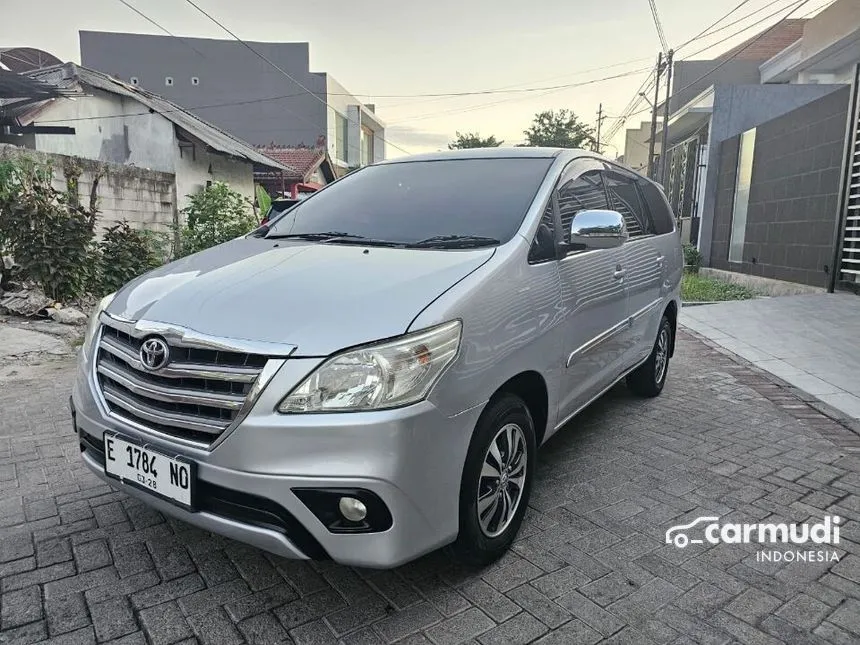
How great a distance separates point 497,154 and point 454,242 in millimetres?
992

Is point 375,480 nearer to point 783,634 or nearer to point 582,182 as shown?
point 783,634

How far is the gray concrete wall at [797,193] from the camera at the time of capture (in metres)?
9.62

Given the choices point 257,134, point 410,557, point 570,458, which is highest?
point 257,134

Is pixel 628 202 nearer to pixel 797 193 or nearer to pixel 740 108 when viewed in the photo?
pixel 797 193

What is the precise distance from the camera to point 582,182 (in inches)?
132

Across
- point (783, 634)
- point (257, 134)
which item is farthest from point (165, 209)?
point (257, 134)

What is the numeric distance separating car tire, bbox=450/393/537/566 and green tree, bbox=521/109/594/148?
43216mm

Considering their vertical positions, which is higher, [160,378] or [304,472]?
[160,378]

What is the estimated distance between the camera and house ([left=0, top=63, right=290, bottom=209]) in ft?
42.3

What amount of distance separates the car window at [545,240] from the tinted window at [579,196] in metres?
0.12

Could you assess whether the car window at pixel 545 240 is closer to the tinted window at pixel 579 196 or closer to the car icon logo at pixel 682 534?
the tinted window at pixel 579 196

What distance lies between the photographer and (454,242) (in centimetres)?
258

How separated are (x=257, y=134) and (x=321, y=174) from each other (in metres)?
6.47

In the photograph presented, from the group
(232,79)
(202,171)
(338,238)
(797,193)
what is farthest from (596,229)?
(232,79)
